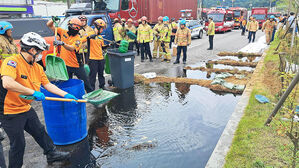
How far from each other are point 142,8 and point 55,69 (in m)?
13.7

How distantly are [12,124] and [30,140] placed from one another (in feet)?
4.74

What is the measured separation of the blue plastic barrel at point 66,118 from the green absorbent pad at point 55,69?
230 mm

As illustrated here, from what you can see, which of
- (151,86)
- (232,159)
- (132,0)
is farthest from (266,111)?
(132,0)

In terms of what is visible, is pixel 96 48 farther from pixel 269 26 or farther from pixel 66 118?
pixel 269 26

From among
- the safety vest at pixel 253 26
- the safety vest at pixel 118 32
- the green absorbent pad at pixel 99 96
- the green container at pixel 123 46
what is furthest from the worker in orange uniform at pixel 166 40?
the green absorbent pad at pixel 99 96

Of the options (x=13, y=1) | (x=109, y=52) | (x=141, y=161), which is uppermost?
(x=13, y=1)

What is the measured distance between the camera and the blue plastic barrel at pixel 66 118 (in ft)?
11.8

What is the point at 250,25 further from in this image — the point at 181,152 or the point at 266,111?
the point at 181,152

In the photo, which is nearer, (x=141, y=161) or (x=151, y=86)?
(x=141, y=161)

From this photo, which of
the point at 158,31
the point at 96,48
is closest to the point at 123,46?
the point at 96,48

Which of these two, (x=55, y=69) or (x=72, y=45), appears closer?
(x=55, y=69)

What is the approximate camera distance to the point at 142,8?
54.5 ft

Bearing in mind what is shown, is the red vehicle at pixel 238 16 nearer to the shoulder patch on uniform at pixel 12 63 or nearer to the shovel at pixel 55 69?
the shovel at pixel 55 69

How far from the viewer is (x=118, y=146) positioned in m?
3.91
